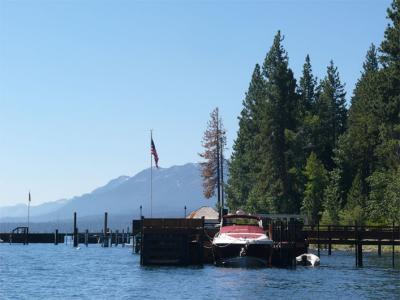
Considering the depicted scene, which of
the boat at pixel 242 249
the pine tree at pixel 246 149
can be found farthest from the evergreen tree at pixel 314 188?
the boat at pixel 242 249

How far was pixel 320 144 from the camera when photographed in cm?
12731

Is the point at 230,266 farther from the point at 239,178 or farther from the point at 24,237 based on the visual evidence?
the point at 24,237

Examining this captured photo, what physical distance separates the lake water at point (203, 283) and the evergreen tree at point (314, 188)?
41.4 m

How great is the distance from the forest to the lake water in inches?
1178

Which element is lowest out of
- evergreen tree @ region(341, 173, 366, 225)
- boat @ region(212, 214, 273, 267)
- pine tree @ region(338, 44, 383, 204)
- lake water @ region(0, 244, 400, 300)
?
lake water @ region(0, 244, 400, 300)

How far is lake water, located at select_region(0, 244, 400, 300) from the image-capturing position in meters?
49.8

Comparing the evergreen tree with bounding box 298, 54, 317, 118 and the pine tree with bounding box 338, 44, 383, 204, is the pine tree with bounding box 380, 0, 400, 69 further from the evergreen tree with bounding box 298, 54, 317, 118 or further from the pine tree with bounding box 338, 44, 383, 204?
the evergreen tree with bounding box 298, 54, 317, 118

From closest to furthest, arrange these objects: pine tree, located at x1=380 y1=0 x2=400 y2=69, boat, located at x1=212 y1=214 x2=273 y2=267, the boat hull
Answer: boat, located at x1=212 y1=214 x2=273 y2=267, the boat hull, pine tree, located at x1=380 y1=0 x2=400 y2=69

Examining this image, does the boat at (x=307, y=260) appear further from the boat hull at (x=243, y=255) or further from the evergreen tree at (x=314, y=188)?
the evergreen tree at (x=314, y=188)

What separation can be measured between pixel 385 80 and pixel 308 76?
3668cm

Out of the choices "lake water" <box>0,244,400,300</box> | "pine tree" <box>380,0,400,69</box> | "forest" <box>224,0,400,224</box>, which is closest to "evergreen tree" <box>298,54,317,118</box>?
"forest" <box>224,0,400,224</box>

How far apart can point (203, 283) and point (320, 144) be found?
74.6m

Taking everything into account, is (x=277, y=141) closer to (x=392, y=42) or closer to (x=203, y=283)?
(x=392, y=42)

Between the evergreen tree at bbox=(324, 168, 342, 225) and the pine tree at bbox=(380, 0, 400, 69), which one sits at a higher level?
the pine tree at bbox=(380, 0, 400, 69)
